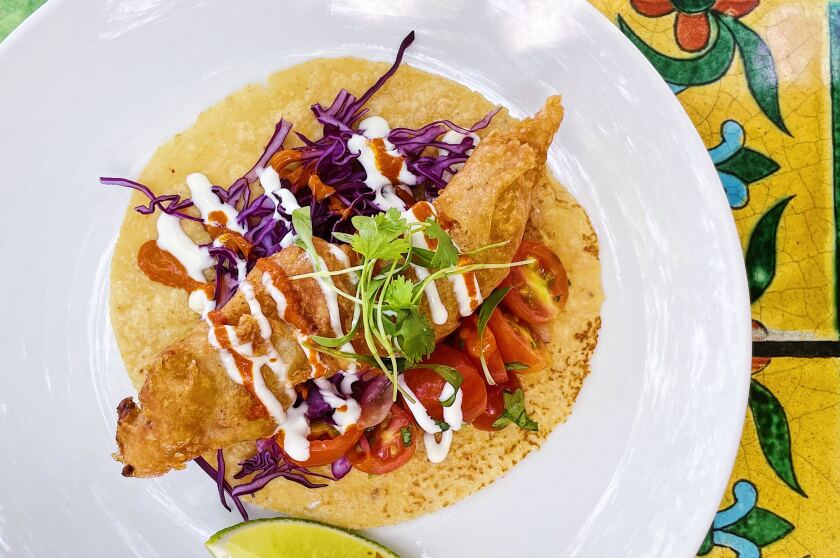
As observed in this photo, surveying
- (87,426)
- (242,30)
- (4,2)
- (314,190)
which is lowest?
(87,426)

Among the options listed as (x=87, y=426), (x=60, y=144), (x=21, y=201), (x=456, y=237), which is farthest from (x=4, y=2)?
(x=456, y=237)

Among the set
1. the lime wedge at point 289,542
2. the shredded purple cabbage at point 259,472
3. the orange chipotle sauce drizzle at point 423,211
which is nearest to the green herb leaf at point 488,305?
the orange chipotle sauce drizzle at point 423,211

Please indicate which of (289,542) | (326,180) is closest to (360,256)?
(326,180)

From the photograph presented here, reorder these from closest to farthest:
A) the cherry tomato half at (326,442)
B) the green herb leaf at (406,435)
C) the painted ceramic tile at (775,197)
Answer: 1. the cherry tomato half at (326,442)
2. the green herb leaf at (406,435)
3. the painted ceramic tile at (775,197)

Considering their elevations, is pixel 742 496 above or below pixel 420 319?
below

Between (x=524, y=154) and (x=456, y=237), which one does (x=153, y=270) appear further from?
(x=524, y=154)

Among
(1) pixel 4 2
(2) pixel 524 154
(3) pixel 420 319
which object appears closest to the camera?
(3) pixel 420 319

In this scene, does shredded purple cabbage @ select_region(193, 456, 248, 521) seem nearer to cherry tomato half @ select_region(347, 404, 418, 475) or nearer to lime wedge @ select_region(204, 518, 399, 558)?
lime wedge @ select_region(204, 518, 399, 558)

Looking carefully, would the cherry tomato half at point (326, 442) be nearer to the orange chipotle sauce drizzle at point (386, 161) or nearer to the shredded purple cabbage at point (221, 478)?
the shredded purple cabbage at point (221, 478)
